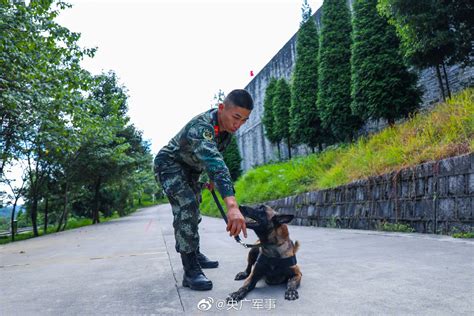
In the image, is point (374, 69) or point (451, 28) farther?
point (374, 69)

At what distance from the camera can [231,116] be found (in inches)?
108

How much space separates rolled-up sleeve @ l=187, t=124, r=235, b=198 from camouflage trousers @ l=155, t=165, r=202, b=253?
0.45m

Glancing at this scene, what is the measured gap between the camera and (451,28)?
8117 mm

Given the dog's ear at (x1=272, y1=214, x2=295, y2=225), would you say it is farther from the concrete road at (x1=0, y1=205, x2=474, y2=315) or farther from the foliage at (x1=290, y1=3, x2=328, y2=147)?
the foliage at (x1=290, y1=3, x2=328, y2=147)

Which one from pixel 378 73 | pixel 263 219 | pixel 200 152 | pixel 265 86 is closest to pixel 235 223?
pixel 263 219

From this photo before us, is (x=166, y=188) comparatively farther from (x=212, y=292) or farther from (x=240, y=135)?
(x=240, y=135)

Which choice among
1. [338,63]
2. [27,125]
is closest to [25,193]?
[27,125]

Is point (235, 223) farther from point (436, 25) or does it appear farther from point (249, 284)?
point (436, 25)

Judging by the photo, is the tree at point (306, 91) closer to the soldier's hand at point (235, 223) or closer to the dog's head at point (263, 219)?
the dog's head at point (263, 219)

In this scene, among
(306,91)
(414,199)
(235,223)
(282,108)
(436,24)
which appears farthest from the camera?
(282,108)

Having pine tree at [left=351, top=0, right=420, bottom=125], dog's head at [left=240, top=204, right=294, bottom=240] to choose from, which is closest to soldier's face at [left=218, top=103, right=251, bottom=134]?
dog's head at [left=240, top=204, right=294, bottom=240]

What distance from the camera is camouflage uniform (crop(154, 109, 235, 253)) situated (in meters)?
2.57

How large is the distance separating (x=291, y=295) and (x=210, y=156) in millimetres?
1056

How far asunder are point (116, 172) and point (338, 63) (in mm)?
14395
